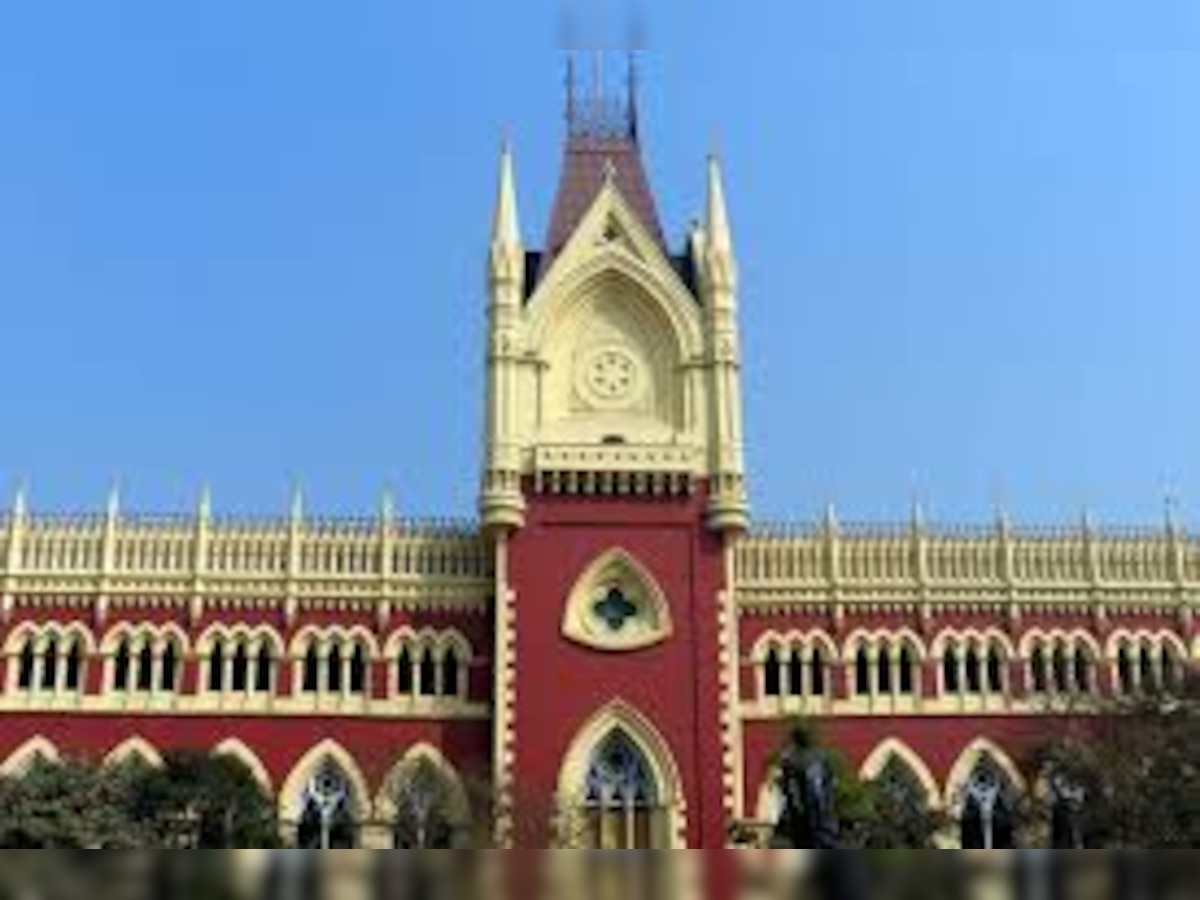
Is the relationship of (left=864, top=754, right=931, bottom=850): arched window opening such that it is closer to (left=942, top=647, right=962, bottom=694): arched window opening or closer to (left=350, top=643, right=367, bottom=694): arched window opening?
(left=942, top=647, right=962, bottom=694): arched window opening

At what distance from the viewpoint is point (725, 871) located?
17.0 feet

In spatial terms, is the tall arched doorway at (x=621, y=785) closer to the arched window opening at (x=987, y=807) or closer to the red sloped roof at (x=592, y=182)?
the arched window opening at (x=987, y=807)

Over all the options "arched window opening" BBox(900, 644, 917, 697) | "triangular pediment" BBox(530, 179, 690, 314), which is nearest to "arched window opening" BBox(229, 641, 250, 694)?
"triangular pediment" BBox(530, 179, 690, 314)

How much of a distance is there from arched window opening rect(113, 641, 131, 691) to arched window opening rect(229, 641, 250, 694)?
279 cm

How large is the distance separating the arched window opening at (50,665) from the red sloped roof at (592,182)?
17.9 metres

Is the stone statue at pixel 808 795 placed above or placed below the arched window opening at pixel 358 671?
below

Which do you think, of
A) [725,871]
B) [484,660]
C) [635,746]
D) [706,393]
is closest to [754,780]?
[635,746]

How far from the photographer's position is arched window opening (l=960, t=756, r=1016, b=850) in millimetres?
44562

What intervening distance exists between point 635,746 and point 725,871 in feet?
128

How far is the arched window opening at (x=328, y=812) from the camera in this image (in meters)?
43.4

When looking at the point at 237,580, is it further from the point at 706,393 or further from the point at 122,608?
the point at 706,393

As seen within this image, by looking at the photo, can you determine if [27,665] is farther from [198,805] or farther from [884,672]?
[884,672]

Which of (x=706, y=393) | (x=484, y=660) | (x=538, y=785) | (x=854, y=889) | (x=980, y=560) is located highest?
(x=706, y=393)

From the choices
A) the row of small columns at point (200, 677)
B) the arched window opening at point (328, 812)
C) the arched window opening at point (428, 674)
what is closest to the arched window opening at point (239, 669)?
the row of small columns at point (200, 677)
